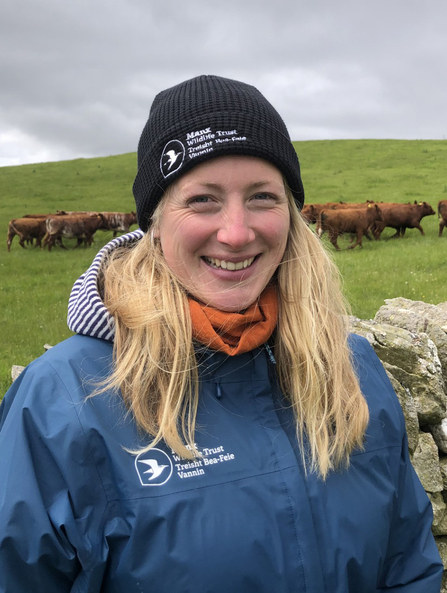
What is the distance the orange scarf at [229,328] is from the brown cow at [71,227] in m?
18.2

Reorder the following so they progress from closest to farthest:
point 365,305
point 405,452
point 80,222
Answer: point 405,452, point 365,305, point 80,222

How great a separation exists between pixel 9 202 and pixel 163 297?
3023 centimetres

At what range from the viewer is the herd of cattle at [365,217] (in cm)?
1784

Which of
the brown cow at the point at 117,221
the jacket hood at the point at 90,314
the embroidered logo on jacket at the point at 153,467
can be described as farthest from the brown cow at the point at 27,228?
the embroidered logo on jacket at the point at 153,467

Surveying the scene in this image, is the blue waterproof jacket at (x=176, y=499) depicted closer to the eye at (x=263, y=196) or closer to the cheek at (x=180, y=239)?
the cheek at (x=180, y=239)

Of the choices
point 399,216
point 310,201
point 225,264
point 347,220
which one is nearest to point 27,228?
point 347,220

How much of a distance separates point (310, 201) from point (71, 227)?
1194 centimetres

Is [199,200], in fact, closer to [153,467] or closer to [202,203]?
[202,203]

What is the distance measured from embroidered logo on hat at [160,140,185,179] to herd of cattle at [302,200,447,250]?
15711 mm

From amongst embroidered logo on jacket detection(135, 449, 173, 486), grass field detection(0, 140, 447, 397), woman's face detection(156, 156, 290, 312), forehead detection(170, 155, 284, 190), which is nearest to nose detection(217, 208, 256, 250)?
woman's face detection(156, 156, 290, 312)

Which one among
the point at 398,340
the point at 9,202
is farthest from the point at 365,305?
the point at 9,202

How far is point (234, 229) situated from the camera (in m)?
1.74

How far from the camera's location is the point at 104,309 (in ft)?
5.56

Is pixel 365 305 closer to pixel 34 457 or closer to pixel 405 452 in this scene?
pixel 405 452
